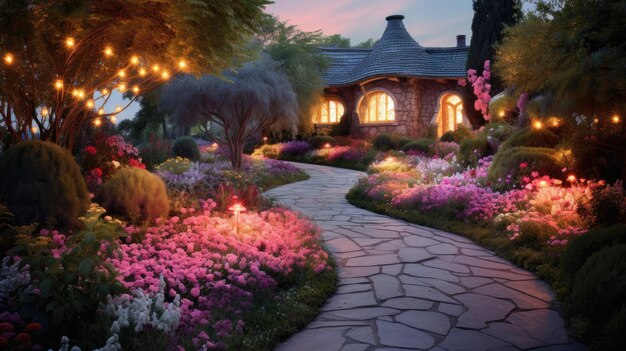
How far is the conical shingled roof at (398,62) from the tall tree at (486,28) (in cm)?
582

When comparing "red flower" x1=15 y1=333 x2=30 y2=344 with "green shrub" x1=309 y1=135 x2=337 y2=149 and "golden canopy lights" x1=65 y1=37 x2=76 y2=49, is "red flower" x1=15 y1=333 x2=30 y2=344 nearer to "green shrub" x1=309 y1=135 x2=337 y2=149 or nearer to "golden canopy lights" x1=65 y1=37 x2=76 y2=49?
"golden canopy lights" x1=65 y1=37 x2=76 y2=49

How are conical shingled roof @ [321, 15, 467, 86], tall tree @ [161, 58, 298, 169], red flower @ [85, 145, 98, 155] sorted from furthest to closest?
conical shingled roof @ [321, 15, 467, 86] → tall tree @ [161, 58, 298, 169] → red flower @ [85, 145, 98, 155]

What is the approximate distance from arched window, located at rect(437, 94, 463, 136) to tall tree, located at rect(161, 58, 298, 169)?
12561 mm

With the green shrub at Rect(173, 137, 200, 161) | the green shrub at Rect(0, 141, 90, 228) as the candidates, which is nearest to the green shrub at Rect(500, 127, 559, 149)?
the green shrub at Rect(0, 141, 90, 228)

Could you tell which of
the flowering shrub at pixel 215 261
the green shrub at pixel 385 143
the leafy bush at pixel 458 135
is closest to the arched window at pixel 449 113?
the green shrub at pixel 385 143

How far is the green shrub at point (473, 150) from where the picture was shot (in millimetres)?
13172

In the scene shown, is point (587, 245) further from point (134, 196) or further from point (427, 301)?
point (134, 196)

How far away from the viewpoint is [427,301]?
510 centimetres

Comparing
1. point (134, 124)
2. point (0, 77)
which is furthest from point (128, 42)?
point (134, 124)

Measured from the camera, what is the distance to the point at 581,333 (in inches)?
165

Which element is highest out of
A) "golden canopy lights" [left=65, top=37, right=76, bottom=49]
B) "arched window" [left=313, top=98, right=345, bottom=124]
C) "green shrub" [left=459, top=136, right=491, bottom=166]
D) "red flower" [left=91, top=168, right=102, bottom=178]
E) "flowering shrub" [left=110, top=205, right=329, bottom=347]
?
"arched window" [left=313, top=98, right=345, bottom=124]

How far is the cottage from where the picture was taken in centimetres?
2428

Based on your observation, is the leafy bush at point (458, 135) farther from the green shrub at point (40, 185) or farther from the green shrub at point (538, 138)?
the green shrub at point (40, 185)

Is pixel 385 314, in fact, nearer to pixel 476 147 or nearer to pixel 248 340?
pixel 248 340
